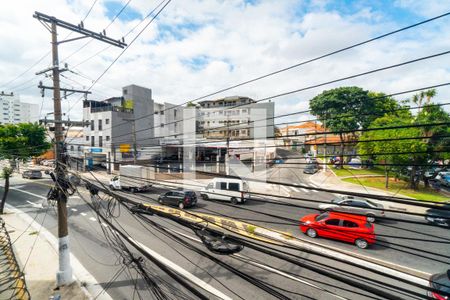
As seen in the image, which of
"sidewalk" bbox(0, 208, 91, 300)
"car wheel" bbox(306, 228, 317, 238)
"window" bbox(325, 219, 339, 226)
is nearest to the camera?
"sidewalk" bbox(0, 208, 91, 300)

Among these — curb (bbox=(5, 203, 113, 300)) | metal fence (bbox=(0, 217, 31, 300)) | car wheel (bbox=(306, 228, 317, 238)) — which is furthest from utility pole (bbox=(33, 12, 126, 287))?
car wheel (bbox=(306, 228, 317, 238))

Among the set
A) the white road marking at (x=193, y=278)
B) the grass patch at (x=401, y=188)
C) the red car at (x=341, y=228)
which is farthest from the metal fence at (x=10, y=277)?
the grass patch at (x=401, y=188)

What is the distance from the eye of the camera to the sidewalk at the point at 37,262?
23.0 ft

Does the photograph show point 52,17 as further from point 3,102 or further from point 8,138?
point 3,102

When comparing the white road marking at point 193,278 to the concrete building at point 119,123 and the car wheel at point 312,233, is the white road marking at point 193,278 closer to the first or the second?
the car wheel at point 312,233

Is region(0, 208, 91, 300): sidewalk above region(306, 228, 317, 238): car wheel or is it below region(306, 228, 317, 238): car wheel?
below

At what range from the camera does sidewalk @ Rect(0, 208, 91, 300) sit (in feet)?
23.0

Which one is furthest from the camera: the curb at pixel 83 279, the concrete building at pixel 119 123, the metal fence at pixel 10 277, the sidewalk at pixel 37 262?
the concrete building at pixel 119 123

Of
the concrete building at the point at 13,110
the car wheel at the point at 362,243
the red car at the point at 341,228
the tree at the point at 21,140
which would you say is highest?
the concrete building at the point at 13,110

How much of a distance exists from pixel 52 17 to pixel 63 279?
8711mm

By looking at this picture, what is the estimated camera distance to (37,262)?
8.68 m

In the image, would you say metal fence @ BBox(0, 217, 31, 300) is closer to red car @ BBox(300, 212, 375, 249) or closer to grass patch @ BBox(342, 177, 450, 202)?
red car @ BBox(300, 212, 375, 249)

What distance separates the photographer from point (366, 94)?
104ft

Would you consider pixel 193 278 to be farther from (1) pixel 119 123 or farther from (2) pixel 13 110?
(2) pixel 13 110
